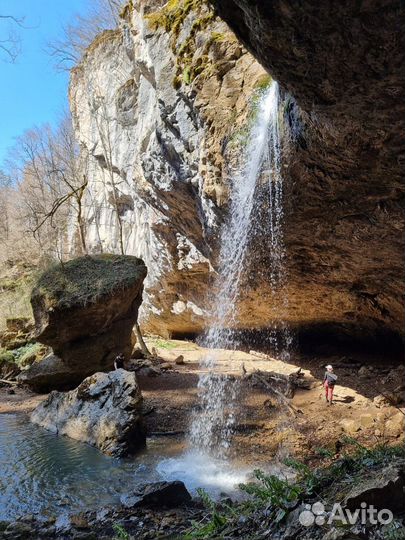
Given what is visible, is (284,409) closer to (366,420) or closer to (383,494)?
(366,420)

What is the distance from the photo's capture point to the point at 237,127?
727 centimetres

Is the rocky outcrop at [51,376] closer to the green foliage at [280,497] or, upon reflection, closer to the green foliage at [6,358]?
the green foliage at [6,358]

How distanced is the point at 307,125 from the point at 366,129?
829 millimetres

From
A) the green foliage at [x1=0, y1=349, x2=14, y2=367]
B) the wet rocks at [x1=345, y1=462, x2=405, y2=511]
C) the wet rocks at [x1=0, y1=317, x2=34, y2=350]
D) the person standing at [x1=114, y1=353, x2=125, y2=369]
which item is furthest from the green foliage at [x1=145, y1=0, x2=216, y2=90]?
the wet rocks at [x1=0, y1=317, x2=34, y2=350]

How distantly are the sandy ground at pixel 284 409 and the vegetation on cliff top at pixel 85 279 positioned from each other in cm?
Result: 254

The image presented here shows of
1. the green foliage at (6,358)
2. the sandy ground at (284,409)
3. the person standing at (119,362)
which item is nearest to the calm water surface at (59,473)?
the sandy ground at (284,409)

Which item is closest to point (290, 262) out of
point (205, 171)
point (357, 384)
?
point (205, 171)

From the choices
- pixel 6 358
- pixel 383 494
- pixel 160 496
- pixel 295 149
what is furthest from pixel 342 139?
pixel 6 358

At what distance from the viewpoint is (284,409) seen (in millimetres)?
8258

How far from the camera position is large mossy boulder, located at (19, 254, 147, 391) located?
10094 millimetres

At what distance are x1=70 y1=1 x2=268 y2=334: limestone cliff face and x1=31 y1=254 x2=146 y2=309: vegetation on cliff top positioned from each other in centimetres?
184

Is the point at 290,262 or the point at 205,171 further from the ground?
the point at 205,171

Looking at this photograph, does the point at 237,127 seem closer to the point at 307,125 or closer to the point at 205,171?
the point at 205,171

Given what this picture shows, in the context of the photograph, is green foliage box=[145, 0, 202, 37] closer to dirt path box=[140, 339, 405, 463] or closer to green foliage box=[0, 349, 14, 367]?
dirt path box=[140, 339, 405, 463]
